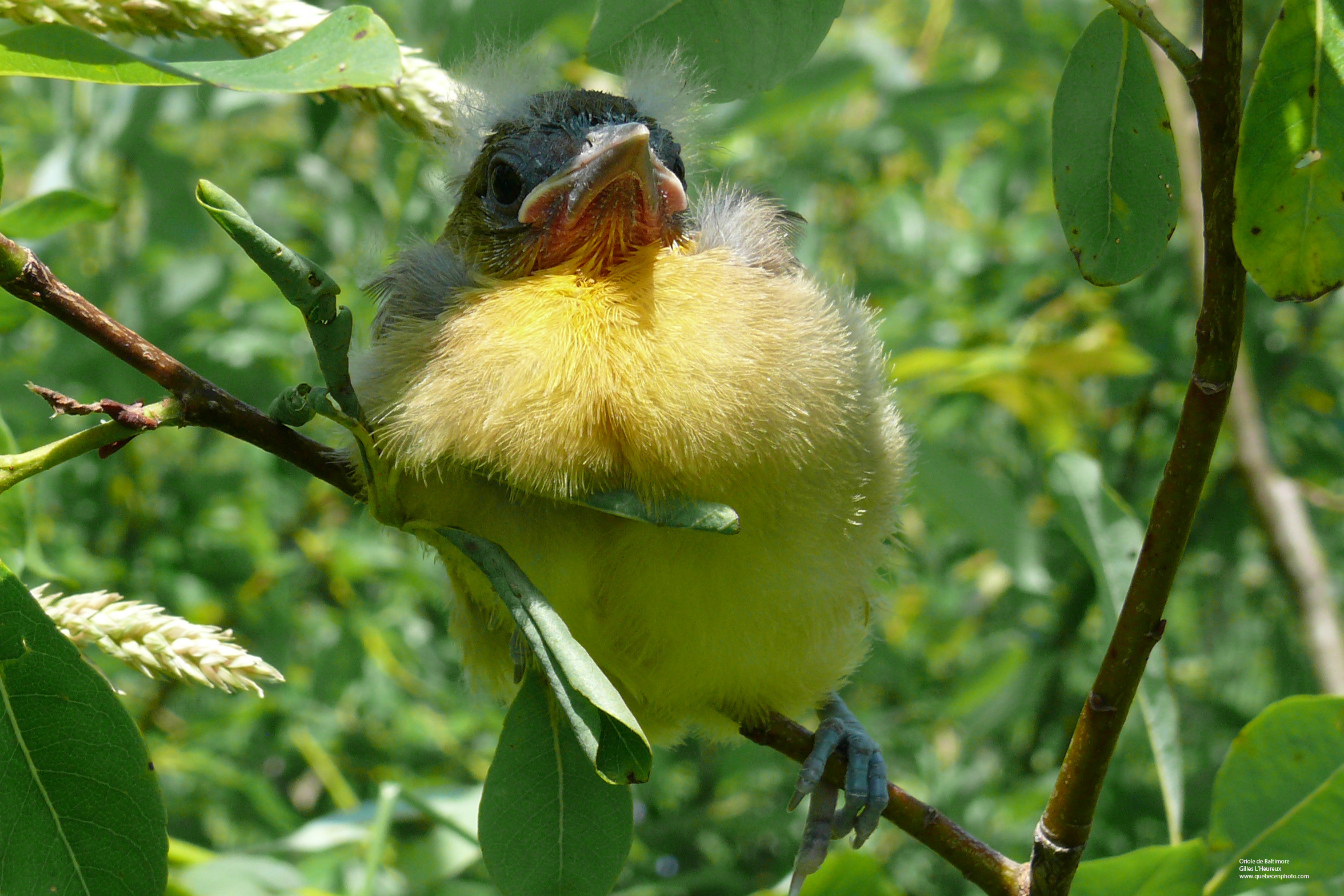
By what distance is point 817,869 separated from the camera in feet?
5.46

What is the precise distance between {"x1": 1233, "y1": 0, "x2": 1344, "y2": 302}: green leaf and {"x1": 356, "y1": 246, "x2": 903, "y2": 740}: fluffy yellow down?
557mm

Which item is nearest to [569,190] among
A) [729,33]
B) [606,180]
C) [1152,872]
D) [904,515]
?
[606,180]

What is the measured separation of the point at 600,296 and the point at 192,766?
237 cm

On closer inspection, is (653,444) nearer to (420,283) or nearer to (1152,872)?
(420,283)

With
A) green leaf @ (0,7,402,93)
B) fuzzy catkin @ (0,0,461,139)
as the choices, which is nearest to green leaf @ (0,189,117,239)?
fuzzy catkin @ (0,0,461,139)

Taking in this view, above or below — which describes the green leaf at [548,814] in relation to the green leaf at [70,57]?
below

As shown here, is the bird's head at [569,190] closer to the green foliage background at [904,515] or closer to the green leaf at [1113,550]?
the green foliage background at [904,515]

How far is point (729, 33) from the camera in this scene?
4.66 ft

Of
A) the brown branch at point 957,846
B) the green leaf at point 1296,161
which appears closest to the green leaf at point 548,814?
the brown branch at point 957,846

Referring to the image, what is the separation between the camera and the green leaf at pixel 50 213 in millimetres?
1596

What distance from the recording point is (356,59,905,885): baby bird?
1353mm

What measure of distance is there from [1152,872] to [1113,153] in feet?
3.01

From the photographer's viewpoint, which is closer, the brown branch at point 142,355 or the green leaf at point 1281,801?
the brown branch at point 142,355

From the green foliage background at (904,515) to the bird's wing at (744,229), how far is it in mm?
717
